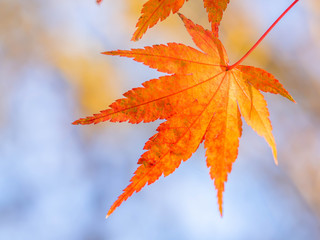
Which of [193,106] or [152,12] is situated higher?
[152,12]

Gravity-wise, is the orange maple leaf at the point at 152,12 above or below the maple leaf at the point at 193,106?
above

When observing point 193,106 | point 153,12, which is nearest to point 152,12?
point 153,12

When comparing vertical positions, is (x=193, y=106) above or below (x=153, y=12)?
below

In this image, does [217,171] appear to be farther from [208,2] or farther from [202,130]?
[208,2]

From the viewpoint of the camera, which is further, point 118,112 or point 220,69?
point 220,69

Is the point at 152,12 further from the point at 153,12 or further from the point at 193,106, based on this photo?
the point at 193,106

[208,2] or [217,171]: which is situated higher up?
[208,2]

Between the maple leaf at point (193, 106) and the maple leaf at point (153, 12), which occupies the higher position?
the maple leaf at point (153, 12)

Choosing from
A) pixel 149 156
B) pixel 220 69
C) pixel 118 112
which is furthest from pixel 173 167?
pixel 220 69
